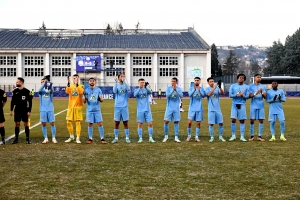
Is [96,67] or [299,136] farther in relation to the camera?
[96,67]

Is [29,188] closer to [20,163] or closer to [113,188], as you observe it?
[113,188]

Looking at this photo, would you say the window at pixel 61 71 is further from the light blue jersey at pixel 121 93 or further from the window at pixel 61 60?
the light blue jersey at pixel 121 93

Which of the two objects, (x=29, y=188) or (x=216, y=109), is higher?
(x=216, y=109)

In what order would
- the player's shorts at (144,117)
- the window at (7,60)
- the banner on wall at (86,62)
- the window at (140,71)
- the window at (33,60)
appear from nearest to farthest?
the player's shorts at (144,117), the banner on wall at (86,62), the window at (7,60), the window at (33,60), the window at (140,71)

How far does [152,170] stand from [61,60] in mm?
66608

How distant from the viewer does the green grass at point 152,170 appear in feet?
23.1

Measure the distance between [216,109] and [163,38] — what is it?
220 feet

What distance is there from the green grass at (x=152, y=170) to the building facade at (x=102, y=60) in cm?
5895

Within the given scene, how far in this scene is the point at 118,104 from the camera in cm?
1349

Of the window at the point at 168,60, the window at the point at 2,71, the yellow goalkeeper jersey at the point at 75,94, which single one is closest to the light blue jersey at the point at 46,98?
the yellow goalkeeper jersey at the point at 75,94

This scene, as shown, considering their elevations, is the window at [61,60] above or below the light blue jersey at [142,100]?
above

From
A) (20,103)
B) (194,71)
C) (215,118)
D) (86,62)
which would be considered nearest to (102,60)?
(86,62)

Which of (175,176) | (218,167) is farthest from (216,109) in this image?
(175,176)

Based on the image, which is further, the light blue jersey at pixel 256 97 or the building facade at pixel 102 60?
the building facade at pixel 102 60
